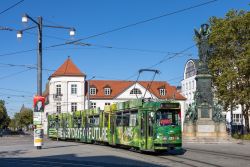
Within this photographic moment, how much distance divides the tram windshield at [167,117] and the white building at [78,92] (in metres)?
63.9

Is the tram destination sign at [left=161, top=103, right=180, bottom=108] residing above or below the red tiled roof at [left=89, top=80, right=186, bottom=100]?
below

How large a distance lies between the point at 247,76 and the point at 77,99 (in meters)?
47.2

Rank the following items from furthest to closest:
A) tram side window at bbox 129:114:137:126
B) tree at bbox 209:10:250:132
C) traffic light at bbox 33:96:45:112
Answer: tree at bbox 209:10:250:132, traffic light at bbox 33:96:45:112, tram side window at bbox 129:114:137:126

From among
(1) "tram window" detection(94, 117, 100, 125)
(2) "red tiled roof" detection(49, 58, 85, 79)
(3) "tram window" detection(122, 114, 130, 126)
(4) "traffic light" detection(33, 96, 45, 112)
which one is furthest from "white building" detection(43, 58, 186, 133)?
(3) "tram window" detection(122, 114, 130, 126)

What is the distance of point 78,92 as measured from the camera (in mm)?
92500

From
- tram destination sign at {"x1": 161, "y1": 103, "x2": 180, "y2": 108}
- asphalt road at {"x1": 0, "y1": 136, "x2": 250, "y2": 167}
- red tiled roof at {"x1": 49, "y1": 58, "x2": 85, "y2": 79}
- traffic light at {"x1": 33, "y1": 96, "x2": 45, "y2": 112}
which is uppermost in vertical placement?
red tiled roof at {"x1": 49, "y1": 58, "x2": 85, "y2": 79}

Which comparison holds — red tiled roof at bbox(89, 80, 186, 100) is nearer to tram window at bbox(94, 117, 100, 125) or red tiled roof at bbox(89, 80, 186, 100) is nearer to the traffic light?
tram window at bbox(94, 117, 100, 125)

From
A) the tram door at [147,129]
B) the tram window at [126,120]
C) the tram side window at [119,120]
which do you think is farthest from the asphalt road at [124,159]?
the tram side window at [119,120]

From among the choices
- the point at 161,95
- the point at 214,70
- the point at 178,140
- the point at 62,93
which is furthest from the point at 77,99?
the point at 178,140

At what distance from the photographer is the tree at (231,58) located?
50156 millimetres

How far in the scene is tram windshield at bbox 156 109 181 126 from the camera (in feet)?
80.6

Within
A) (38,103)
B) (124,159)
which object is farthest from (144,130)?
(38,103)

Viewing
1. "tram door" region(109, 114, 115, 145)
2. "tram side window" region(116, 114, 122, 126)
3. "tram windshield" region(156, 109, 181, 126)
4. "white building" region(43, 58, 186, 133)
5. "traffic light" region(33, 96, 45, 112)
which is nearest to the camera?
"tram windshield" region(156, 109, 181, 126)

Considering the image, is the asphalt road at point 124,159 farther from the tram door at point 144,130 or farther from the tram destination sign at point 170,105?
the tram destination sign at point 170,105
